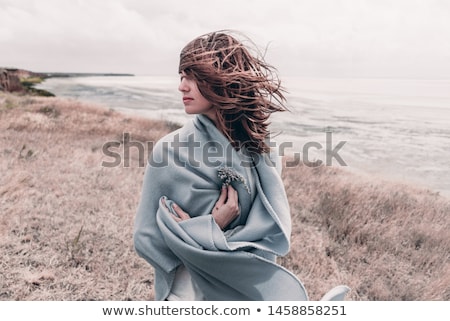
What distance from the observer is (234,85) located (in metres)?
1.88

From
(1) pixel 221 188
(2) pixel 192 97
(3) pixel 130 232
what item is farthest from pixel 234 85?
(3) pixel 130 232

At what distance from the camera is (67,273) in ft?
11.6

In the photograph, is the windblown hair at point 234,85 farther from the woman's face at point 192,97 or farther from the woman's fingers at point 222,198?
the woman's fingers at point 222,198

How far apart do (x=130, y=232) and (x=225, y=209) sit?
273 cm

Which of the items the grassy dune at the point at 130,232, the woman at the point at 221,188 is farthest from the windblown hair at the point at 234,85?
the grassy dune at the point at 130,232

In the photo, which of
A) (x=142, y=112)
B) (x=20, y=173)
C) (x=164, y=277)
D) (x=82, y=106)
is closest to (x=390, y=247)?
(x=164, y=277)

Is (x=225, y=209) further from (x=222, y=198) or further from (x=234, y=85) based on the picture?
(x=234, y=85)

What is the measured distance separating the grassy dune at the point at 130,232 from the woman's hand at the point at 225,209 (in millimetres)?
1844

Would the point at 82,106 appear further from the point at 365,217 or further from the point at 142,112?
the point at 365,217

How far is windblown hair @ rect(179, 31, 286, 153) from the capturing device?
185 cm

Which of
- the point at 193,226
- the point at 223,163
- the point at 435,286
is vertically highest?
the point at 223,163

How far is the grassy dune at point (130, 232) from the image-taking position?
3.56 meters

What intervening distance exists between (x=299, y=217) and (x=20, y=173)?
365 centimetres

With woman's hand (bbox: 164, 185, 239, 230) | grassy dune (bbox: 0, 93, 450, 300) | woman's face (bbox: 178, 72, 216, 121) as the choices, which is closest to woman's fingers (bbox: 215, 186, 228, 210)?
woman's hand (bbox: 164, 185, 239, 230)
